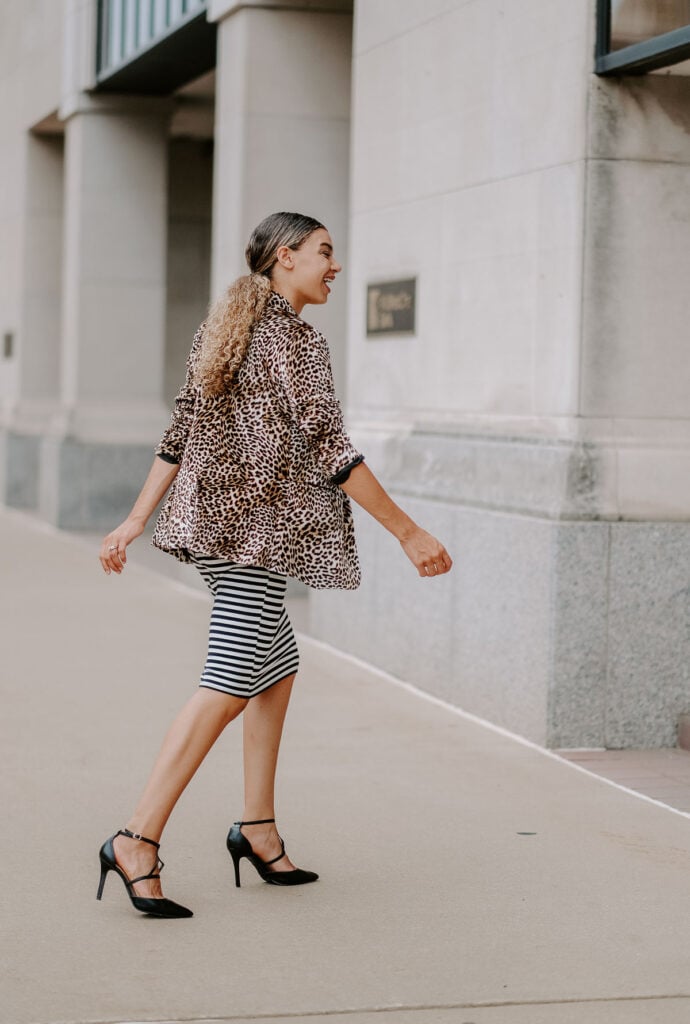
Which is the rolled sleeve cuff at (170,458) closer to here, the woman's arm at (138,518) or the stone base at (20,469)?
the woman's arm at (138,518)

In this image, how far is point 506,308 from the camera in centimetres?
766

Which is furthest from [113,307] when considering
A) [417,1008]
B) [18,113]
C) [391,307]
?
[417,1008]

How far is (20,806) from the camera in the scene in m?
5.93

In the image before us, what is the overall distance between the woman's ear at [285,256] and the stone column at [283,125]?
6387 mm

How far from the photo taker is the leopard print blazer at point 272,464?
4.73m

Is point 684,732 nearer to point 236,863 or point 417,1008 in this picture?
point 236,863

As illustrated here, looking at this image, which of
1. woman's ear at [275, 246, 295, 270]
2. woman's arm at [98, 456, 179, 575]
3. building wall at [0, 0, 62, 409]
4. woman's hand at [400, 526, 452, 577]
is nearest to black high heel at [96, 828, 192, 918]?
woman's arm at [98, 456, 179, 575]

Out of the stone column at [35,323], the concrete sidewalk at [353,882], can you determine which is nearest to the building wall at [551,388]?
the concrete sidewalk at [353,882]

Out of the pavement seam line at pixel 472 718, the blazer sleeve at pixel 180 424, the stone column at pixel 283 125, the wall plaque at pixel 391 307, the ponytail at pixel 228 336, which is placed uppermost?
the stone column at pixel 283 125

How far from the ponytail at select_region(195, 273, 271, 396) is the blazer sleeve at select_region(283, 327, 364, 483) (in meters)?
0.13

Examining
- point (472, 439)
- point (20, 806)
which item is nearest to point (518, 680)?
point (472, 439)

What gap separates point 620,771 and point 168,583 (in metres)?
6.48

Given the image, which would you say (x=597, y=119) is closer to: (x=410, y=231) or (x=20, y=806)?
(x=410, y=231)

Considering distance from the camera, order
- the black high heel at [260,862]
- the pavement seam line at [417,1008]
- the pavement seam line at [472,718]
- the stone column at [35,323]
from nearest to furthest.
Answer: the pavement seam line at [417,1008] → the black high heel at [260,862] → the pavement seam line at [472,718] → the stone column at [35,323]
